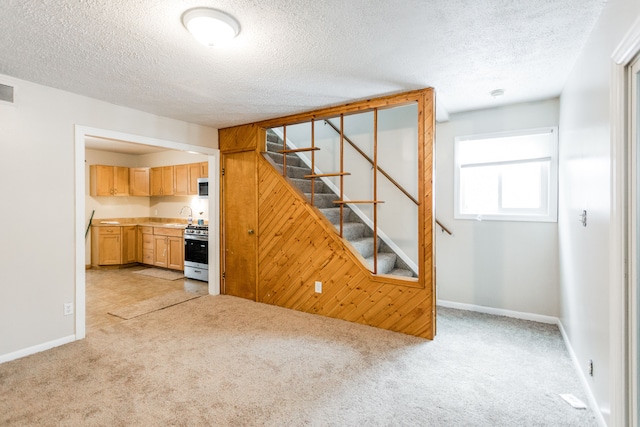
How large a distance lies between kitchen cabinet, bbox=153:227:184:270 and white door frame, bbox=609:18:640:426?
19.9 ft

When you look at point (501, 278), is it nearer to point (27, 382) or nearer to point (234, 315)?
point (234, 315)

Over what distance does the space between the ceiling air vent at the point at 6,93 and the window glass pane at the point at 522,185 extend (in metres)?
5.00

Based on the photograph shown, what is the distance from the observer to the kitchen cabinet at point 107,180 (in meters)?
6.57

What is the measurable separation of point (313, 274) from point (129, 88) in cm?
270

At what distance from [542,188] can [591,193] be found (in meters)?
1.69

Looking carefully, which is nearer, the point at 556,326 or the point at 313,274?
the point at 556,326

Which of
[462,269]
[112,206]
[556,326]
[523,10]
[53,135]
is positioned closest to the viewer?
[523,10]

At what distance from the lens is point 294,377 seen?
7.84 feet

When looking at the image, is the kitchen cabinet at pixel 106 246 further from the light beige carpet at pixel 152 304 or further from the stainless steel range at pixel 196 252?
the light beige carpet at pixel 152 304

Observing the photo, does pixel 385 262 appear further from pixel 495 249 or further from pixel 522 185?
pixel 522 185

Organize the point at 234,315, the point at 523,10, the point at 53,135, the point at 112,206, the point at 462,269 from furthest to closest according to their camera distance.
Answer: the point at 112,206 → the point at 462,269 → the point at 234,315 → the point at 53,135 → the point at 523,10

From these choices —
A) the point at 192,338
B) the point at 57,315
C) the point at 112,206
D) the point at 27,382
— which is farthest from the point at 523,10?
the point at 112,206

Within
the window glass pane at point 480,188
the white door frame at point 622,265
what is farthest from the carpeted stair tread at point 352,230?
the white door frame at point 622,265

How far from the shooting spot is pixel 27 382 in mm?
2324
